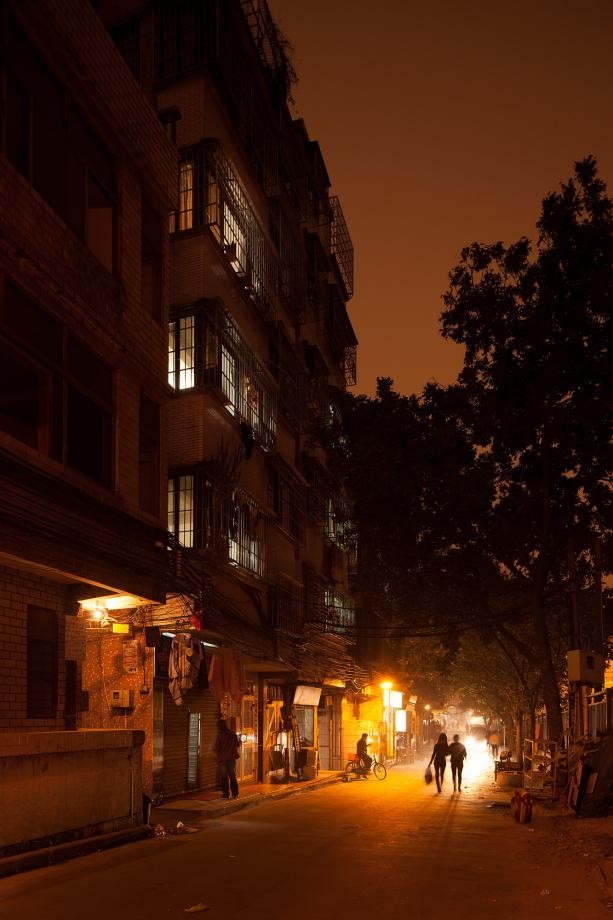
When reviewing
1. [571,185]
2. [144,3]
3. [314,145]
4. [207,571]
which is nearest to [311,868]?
[207,571]

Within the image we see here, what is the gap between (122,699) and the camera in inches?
701

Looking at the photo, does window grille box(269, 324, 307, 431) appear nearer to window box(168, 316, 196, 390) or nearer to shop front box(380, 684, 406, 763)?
window box(168, 316, 196, 390)

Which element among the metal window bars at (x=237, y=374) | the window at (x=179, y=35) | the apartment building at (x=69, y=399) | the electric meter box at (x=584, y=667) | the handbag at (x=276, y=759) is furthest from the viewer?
the handbag at (x=276, y=759)

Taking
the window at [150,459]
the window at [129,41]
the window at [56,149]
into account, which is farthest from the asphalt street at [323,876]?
the window at [129,41]

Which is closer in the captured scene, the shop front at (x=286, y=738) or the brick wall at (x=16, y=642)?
the brick wall at (x=16, y=642)

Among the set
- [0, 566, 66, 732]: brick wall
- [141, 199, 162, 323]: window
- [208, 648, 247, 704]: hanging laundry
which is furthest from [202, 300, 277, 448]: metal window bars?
[0, 566, 66, 732]: brick wall

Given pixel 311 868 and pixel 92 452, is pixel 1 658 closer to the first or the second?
pixel 92 452

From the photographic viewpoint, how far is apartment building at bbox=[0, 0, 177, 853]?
1197 cm

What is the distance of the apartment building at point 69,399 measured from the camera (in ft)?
39.3

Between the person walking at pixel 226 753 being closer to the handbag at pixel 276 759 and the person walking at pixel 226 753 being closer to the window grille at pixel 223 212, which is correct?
the handbag at pixel 276 759

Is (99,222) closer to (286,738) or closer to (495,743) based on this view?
(286,738)

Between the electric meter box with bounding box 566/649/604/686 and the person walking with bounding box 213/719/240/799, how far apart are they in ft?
23.9

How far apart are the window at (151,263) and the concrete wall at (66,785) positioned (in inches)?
283

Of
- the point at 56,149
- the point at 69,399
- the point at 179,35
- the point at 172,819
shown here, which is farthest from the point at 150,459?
the point at 179,35
